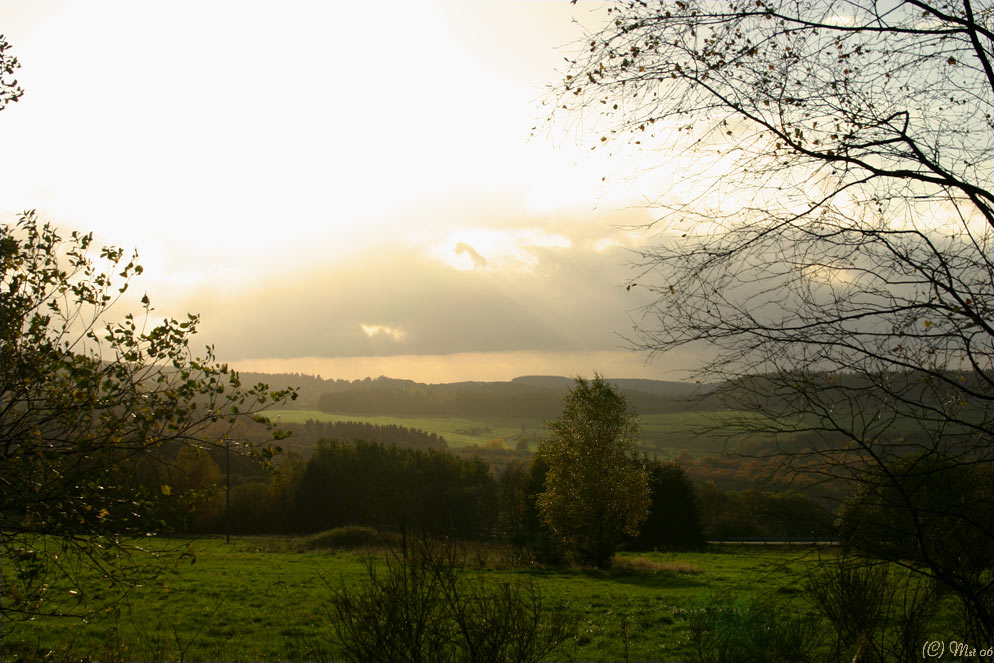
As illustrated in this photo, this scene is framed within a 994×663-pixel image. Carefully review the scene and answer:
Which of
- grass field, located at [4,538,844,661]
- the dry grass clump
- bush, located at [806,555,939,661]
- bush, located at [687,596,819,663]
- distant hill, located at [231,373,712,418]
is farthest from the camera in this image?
distant hill, located at [231,373,712,418]

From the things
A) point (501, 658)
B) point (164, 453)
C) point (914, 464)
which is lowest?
point (501, 658)

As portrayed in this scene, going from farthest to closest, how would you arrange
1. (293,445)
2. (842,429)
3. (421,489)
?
(293,445) < (421,489) < (842,429)

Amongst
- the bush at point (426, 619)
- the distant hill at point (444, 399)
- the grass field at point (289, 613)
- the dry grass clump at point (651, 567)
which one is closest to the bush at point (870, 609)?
the grass field at point (289, 613)

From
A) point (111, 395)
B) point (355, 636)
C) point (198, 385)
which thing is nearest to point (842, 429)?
point (355, 636)

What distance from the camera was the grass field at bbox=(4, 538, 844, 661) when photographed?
8.35 metres

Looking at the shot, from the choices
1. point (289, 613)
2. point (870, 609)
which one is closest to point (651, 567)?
point (289, 613)

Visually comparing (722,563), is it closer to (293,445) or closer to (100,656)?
(100,656)

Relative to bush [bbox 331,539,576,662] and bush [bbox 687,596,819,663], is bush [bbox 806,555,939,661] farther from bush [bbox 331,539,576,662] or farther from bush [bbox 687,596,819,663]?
bush [bbox 331,539,576,662]

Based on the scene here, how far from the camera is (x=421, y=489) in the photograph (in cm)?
5700

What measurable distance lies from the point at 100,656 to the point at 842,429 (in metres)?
10.5

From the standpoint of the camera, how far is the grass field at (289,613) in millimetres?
8352

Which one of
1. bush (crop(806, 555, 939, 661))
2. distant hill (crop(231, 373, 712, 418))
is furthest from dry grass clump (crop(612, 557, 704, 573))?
distant hill (crop(231, 373, 712, 418))

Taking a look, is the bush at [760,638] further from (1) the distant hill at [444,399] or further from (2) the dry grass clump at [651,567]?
(1) the distant hill at [444,399]

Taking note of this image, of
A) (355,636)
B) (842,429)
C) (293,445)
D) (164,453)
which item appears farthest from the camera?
(293,445)
